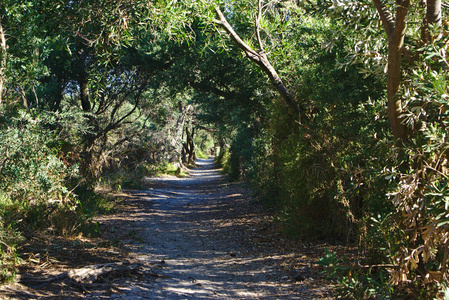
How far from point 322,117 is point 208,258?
12.1 ft

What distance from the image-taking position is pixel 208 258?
7602 mm

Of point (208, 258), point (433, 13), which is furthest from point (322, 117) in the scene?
point (208, 258)

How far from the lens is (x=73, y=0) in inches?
243

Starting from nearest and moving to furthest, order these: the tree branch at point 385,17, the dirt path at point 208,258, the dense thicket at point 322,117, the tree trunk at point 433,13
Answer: the dense thicket at point 322,117 < the tree trunk at point 433,13 < the tree branch at point 385,17 < the dirt path at point 208,258

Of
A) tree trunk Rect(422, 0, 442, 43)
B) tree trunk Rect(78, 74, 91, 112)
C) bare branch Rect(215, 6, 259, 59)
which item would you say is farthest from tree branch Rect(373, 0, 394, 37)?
tree trunk Rect(78, 74, 91, 112)

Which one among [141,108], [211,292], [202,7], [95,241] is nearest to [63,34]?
[202,7]

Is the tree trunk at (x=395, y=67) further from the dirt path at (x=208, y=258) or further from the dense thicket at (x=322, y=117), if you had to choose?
the dirt path at (x=208, y=258)

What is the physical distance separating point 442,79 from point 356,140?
9.47 feet

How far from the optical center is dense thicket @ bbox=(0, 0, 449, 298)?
3613 millimetres

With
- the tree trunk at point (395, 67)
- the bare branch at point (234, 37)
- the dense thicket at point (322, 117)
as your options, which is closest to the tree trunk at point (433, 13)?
the dense thicket at point (322, 117)

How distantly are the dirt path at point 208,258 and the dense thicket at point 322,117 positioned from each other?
79 cm

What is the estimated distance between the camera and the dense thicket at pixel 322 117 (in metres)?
3.61

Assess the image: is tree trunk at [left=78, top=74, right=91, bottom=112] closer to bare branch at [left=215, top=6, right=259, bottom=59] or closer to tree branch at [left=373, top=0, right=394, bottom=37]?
bare branch at [left=215, top=6, right=259, bottom=59]

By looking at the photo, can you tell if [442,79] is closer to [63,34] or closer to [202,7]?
[202,7]
